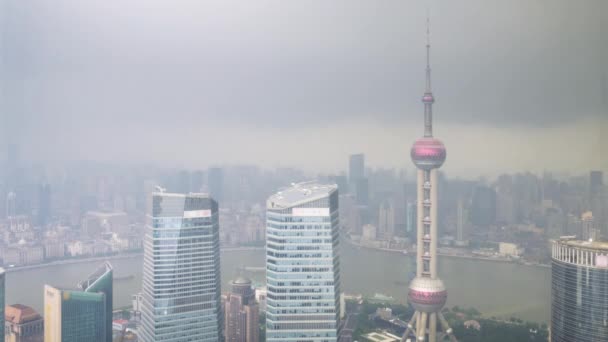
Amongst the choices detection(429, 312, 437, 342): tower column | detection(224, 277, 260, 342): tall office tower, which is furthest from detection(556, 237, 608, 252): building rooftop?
detection(224, 277, 260, 342): tall office tower

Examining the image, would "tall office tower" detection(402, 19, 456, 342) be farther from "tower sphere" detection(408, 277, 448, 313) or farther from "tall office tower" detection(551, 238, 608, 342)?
"tall office tower" detection(551, 238, 608, 342)

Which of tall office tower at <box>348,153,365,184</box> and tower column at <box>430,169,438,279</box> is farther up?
tall office tower at <box>348,153,365,184</box>

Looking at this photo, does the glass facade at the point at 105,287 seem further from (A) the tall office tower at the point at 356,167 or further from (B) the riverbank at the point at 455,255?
(A) the tall office tower at the point at 356,167

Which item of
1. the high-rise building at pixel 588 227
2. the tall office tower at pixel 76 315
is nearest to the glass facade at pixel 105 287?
the tall office tower at pixel 76 315

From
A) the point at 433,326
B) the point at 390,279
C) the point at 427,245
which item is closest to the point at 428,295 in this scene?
the point at 433,326

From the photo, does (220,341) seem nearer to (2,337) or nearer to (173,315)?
(173,315)
